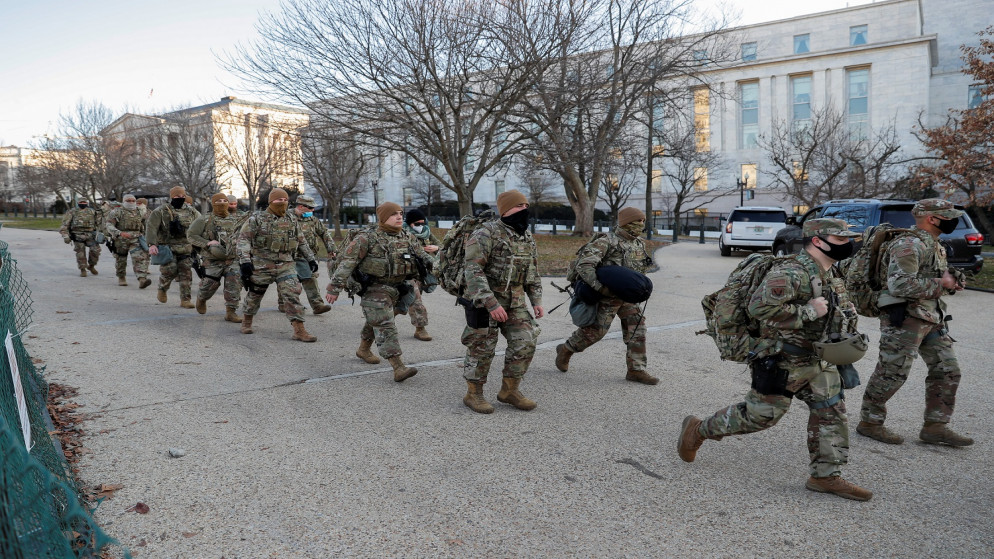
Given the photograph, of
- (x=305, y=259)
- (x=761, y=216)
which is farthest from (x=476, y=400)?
(x=761, y=216)

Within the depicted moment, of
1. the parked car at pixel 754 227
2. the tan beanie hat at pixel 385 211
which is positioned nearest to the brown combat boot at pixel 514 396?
the tan beanie hat at pixel 385 211

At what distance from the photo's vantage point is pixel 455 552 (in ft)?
10.0

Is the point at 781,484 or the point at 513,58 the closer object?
the point at 781,484

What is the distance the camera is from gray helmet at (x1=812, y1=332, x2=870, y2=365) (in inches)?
131

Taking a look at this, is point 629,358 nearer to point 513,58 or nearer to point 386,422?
point 386,422

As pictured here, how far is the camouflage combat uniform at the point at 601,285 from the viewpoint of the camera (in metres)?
5.79

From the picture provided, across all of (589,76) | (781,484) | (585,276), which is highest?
(589,76)

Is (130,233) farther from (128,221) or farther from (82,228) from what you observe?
(82,228)

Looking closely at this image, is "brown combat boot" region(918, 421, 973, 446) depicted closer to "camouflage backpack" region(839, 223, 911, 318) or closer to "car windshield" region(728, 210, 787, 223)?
"camouflage backpack" region(839, 223, 911, 318)

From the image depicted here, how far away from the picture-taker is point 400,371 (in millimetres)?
6004

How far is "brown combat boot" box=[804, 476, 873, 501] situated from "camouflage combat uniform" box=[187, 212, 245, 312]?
7.43m

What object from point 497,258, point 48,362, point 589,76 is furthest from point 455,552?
point 589,76

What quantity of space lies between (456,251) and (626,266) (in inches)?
61.5

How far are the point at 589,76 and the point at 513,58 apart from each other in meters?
2.48
